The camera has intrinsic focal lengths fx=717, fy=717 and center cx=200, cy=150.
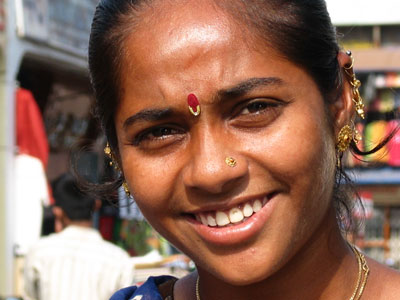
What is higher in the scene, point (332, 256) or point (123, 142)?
point (123, 142)

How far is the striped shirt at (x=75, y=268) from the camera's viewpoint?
3953 mm

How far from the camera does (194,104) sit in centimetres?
129

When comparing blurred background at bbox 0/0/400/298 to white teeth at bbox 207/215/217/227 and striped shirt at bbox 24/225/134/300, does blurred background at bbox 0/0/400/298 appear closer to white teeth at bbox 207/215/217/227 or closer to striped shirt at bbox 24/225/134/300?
striped shirt at bbox 24/225/134/300

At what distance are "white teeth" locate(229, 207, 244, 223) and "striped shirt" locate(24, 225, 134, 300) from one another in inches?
109

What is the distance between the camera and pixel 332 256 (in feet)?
4.87

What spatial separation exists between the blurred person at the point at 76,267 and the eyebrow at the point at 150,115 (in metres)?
2.62

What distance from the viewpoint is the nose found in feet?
4.09

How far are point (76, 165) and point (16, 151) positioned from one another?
4470 millimetres

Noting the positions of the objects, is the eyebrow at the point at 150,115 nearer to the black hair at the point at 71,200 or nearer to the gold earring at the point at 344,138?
the gold earring at the point at 344,138

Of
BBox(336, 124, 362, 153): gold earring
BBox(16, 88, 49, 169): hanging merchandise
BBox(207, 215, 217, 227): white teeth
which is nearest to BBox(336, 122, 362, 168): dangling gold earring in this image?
BBox(336, 124, 362, 153): gold earring

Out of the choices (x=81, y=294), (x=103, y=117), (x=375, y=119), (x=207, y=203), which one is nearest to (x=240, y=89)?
(x=207, y=203)

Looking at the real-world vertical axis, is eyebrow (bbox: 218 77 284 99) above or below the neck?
above

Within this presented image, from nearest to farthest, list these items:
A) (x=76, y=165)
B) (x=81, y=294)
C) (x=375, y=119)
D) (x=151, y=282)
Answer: (x=151, y=282) → (x=76, y=165) → (x=81, y=294) → (x=375, y=119)

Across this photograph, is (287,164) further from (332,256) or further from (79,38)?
(79,38)
